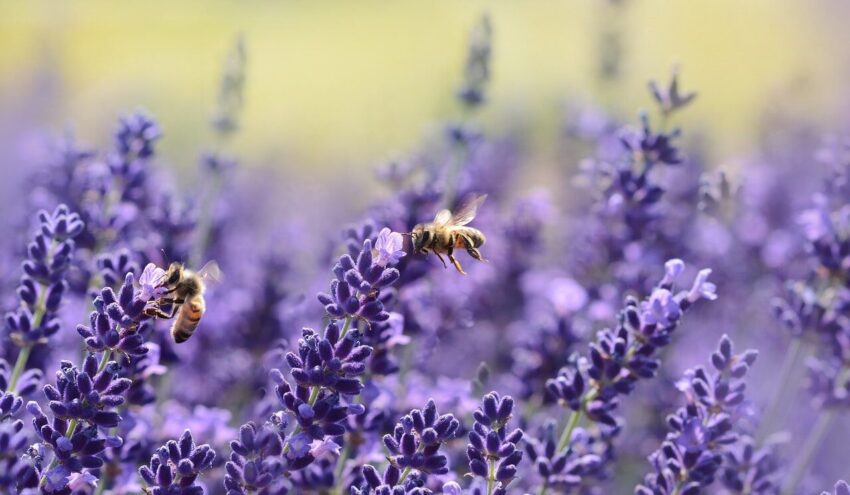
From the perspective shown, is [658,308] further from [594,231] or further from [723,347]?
[594,231]

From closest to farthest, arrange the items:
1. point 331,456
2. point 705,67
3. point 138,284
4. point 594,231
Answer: point 138,284
point 331,456
point 594,231
point 705,67

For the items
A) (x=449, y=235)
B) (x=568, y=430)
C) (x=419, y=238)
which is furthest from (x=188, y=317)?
Answer: (x=568, y=430)

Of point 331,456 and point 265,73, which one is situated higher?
point 265,73

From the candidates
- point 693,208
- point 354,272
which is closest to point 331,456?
point 354,272

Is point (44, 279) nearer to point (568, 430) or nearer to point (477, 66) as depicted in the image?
point (568, 430)

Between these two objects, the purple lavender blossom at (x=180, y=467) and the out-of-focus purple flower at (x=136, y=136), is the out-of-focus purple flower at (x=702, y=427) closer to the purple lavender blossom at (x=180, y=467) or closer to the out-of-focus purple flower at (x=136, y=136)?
the purple lavender blossom at (x=180, y=467)

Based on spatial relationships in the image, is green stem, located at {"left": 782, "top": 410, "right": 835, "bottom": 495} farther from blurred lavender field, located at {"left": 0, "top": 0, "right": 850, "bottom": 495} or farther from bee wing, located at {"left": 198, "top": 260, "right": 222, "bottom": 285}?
bee wing, located at {"left": 198, "top": 260, "right": 222, "bottom": 285}
